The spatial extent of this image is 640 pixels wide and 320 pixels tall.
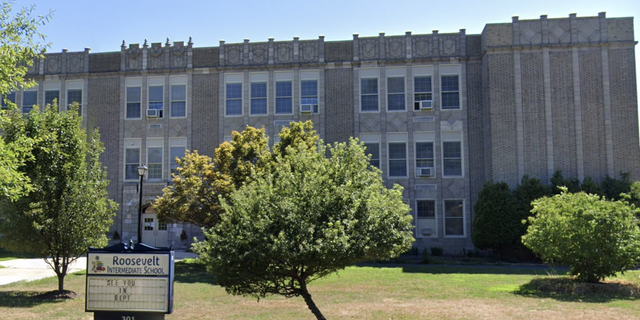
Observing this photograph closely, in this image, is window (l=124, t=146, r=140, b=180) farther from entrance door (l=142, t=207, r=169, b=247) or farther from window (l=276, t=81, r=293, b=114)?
window (l=276, t=81, r=293, b=114)

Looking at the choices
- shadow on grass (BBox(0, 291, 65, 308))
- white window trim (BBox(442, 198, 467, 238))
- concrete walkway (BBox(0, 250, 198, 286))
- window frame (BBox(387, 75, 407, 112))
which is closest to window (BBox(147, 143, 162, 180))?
concrete walkway (BBox(0, 250, 198, 286))

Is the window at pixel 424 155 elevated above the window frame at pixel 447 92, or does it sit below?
below

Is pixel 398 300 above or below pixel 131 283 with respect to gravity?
below

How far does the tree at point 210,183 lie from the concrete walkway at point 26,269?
4.15 meters

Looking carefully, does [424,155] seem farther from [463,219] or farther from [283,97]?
[283,97]

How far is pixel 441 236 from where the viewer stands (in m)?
30.5

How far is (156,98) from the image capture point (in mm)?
33312

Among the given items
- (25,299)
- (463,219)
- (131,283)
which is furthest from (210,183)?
(463,219)

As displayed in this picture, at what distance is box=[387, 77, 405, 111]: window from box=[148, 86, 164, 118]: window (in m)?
13.1

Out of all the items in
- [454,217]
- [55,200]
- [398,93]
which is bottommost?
[454,217]

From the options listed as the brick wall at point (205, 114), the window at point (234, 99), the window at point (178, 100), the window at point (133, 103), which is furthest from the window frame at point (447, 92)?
the window at point (133, 103)

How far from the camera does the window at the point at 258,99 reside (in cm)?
3259

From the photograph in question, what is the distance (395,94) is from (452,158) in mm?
4752

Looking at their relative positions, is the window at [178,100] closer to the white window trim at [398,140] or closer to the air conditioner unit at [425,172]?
the white window trim at [398,140]
